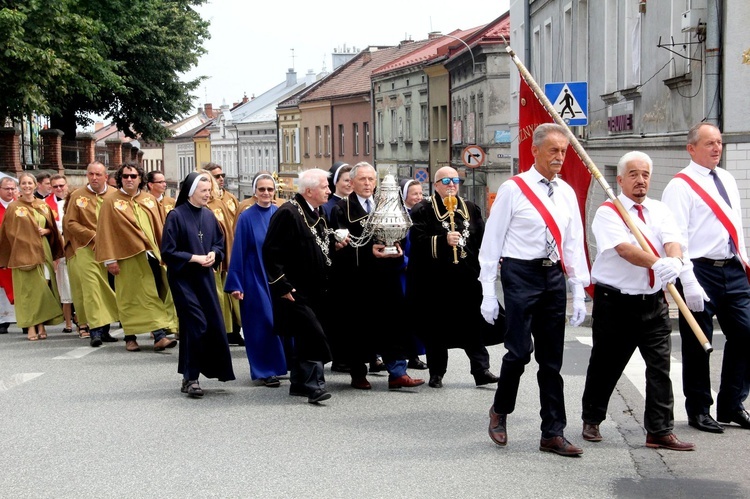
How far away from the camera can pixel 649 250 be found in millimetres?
7219

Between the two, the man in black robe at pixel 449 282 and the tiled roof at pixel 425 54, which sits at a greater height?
the tiled roof at pixel 425 54

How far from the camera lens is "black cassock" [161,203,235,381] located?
9.90 meters

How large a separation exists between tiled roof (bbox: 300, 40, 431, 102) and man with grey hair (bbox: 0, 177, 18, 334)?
173 ft

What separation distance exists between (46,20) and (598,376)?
2488 cm

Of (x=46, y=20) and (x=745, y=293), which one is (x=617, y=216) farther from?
(x=46, y=20)

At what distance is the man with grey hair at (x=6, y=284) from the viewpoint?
15.4m

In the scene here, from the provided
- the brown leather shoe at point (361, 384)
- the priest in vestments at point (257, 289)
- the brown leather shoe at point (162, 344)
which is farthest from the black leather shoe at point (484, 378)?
the brown leather shoe at point (162, 344)

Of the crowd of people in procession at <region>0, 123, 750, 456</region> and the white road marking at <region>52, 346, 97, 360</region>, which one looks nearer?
the crowd of people in procession at <region>0, 123, 750, 456</region>

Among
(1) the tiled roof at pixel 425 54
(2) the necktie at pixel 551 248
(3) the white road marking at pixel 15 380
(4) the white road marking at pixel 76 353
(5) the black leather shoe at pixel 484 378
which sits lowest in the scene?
(4) the white road marking at pixel 76 353

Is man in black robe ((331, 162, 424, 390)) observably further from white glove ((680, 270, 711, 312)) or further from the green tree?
the green tree

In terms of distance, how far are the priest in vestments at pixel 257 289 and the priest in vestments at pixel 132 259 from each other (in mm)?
2334

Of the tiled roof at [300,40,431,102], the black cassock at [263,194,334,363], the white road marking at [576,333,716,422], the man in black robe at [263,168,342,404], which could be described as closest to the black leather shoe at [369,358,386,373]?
the man in black robe at [263,168,342,404]

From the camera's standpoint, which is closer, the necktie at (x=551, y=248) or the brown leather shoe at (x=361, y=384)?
the necktie at (x=551, y=248)

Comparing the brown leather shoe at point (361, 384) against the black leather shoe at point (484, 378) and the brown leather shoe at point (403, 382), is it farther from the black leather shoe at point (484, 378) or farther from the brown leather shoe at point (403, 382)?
the black leather shoe at point (484, 378)
